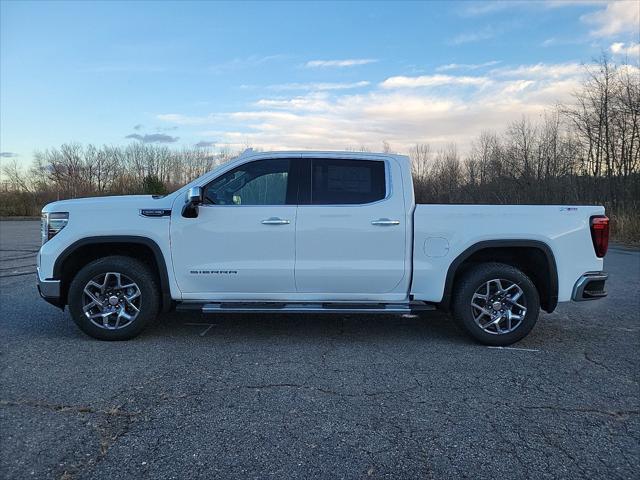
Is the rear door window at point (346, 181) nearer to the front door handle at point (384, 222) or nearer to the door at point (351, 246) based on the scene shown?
the door at point (351, 246)

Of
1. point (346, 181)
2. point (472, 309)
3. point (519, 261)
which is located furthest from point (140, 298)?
point (519, 261)

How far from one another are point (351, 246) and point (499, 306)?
166cm

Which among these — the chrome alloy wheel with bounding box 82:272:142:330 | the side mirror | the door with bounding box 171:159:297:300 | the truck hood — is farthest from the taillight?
the chrome alloy wheel with bounding box 82:272:142:330

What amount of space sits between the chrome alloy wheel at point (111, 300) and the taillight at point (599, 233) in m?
4.70

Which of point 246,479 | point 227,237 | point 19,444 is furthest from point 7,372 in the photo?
point 246,479

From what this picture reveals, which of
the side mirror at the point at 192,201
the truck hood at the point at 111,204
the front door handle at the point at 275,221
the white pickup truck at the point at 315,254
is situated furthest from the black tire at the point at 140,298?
the front door handle at the point at 275,221

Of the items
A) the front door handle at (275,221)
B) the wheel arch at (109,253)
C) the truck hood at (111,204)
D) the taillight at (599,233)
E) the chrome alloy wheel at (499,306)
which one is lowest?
the chrome alloy wheel at (499,306)

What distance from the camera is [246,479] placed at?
2.60 metres

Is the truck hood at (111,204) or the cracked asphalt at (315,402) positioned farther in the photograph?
the truck hood at (111,204)

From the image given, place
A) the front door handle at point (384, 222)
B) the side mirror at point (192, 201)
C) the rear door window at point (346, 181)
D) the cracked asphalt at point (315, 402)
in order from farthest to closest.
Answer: the rear door window at point (346, 181) → the front door handle at point (384, 222) → the side mirror at point (192, 201) → the cracked asphalt at point (315, 402)

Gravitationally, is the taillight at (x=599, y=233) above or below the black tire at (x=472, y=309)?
above

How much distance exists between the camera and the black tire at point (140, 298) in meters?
4.90

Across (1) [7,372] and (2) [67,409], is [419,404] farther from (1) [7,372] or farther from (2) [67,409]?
(1) [7,372]

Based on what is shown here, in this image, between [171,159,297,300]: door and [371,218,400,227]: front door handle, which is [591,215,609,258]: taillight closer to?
[371,218,400,227]: front door handle
